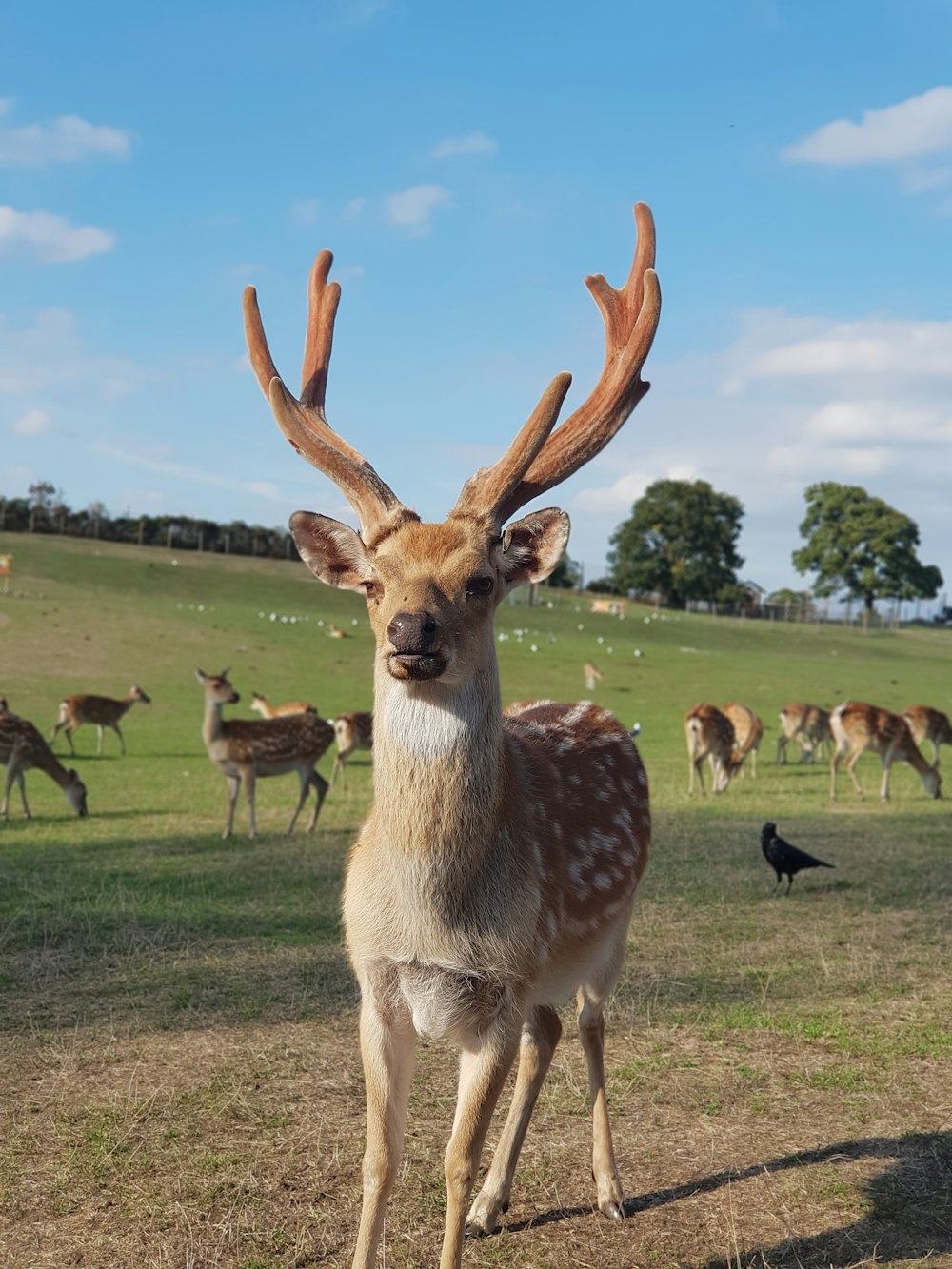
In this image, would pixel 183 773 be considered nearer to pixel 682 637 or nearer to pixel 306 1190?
pixel 306 1190

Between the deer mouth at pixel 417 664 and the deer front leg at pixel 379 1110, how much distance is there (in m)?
0.99

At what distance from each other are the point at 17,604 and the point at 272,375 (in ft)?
98.6

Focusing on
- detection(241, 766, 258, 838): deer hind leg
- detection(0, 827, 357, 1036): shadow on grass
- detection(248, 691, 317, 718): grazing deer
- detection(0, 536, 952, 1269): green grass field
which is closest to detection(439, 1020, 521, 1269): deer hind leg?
detection(0, 536, 952, 1269): green grass field

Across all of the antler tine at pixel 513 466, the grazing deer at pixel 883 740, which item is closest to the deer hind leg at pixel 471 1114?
the antler tine at pixel 513 466

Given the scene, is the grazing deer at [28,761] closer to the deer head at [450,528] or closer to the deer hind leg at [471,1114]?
the deer head at [450,528]

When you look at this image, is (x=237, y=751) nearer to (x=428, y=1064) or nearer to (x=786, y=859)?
(x=786, y=859)

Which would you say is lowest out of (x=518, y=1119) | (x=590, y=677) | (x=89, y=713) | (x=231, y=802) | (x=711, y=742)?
(x=231, y=802)

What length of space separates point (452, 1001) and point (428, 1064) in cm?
206

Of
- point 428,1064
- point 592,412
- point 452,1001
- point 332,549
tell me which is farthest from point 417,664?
point 428,1064

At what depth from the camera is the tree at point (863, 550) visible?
65.3m

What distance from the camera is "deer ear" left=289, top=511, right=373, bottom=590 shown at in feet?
11.1

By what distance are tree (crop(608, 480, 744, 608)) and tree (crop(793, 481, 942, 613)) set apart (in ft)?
16.3

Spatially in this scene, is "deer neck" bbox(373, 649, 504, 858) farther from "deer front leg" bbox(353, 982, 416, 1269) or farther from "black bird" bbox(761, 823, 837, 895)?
"black bird" bbox(761, 823, 837, 895)

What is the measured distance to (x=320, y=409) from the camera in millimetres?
4172
